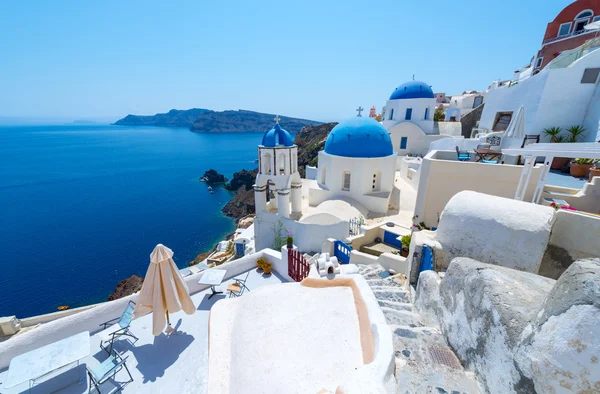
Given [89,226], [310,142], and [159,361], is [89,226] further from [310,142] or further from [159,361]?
[310,142]

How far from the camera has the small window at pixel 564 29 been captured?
69.8ft

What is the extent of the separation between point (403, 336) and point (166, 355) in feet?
16.0

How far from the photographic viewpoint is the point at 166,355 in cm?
533

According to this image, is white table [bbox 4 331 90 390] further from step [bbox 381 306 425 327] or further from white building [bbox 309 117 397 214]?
white building [bbox 309 117 397 214]

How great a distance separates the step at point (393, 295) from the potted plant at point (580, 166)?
11.8 metres

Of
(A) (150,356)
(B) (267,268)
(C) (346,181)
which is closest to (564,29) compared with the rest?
(C) (346,181)

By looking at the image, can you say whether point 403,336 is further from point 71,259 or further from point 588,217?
point 71,259

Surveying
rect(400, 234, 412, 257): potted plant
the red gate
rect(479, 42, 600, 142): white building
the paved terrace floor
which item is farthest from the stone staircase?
rect(479, 42, 600, 142): white building

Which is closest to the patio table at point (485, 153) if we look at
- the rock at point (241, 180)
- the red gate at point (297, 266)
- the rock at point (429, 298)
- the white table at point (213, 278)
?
the rock at point (429, 298)

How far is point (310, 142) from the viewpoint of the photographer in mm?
71625

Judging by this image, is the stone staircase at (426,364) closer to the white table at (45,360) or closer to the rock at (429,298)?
the rock at (429,298)

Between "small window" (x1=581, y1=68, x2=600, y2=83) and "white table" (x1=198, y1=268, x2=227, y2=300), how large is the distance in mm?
20122

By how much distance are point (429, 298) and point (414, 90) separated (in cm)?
2643

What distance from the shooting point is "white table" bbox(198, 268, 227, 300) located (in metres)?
6.87
